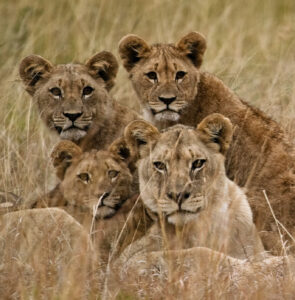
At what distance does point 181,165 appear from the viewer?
614 cm

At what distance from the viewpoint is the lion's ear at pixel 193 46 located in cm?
785

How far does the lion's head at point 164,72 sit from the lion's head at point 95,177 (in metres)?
0.68

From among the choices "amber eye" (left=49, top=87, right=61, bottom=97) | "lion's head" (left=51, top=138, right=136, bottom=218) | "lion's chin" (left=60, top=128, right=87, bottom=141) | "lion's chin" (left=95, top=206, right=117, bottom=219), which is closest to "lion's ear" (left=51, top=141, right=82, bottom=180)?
"lion's head" (left=51, top=138, right=136, bottom=218)

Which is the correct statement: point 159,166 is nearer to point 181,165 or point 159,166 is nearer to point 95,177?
point 181,165

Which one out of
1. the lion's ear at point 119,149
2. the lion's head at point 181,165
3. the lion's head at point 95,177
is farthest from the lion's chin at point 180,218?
the lion's ear at point 119,149

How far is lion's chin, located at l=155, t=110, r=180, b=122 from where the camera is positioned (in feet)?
24.4

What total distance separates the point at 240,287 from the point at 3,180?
285 centimetres

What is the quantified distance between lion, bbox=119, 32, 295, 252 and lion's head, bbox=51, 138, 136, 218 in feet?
2.35

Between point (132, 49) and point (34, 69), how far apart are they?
2.50 feet

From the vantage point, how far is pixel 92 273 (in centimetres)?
529

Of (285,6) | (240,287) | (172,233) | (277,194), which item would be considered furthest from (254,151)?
(285,6)

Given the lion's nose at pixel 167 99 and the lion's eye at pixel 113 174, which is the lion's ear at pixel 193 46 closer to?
the lion's nose at pixel 167 99

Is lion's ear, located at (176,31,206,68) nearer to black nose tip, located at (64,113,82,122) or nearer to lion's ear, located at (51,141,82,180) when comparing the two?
black nose tip, located at (64,113,82,122)

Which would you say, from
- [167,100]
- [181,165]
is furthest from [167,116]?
[181,165]
